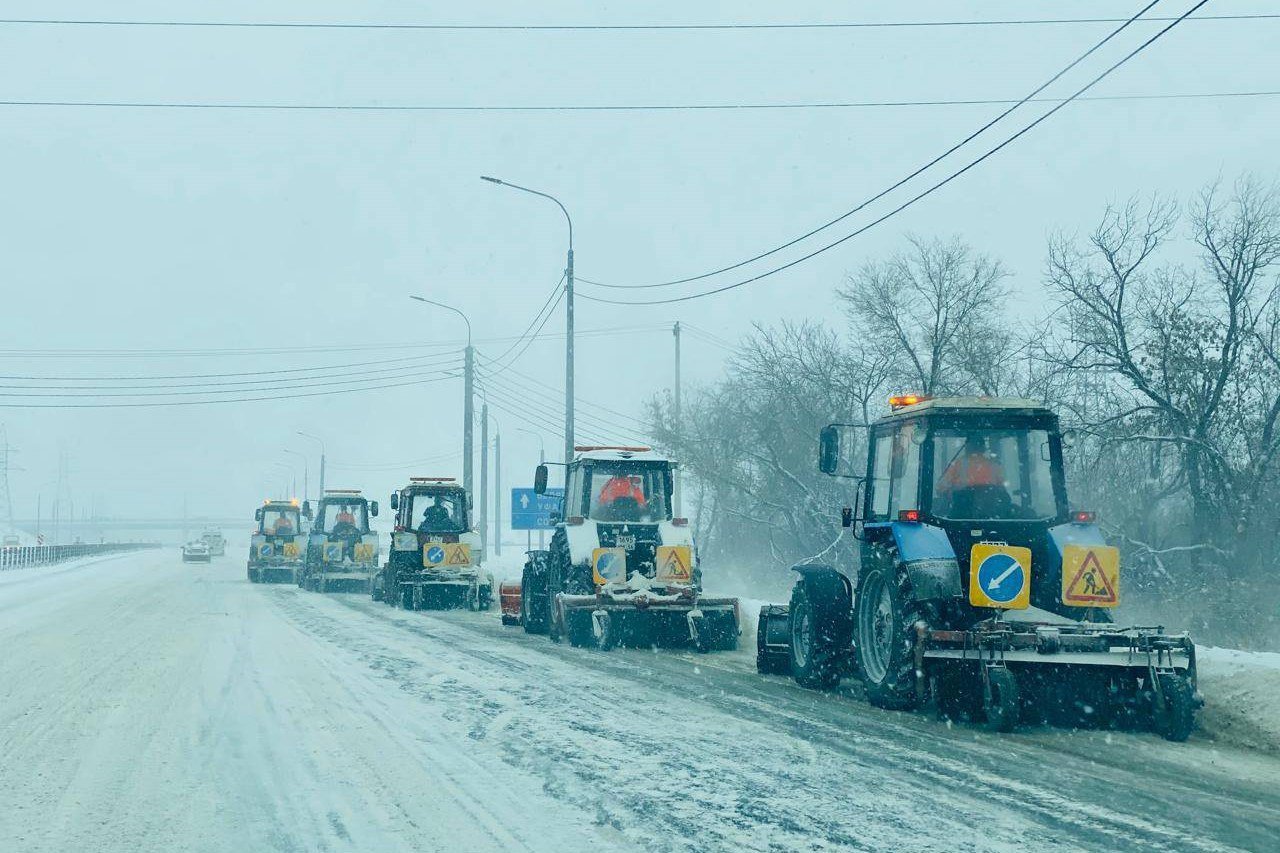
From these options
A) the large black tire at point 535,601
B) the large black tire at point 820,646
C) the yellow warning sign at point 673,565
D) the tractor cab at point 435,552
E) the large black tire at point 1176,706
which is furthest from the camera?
the tractor cab at point 435,552

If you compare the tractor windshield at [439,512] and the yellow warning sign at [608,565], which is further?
the tractor windshield at [439,512]

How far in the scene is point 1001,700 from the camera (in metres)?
9.01

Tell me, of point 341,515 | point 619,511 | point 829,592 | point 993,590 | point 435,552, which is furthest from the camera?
point 341,515

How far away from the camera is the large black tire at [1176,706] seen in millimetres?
8766

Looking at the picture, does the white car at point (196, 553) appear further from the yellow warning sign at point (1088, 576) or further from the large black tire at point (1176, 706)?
the large black tire at point (1176, 706)

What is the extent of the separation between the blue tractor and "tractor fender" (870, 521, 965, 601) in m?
0.01

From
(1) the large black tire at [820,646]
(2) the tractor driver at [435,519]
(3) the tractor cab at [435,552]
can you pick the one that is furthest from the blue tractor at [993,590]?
(2) the tractor driver at [435,519]

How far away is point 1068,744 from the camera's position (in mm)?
8758

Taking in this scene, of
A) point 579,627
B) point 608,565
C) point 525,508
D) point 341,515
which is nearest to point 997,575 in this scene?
point 608,565

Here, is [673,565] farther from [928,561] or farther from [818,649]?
[928,561]

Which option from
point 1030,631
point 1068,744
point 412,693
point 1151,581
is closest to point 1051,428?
point 1030,631

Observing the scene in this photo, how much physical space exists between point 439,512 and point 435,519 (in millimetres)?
174

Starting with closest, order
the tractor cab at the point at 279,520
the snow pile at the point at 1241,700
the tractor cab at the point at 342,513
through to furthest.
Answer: the snow pile at the point at 1241,700, the tractor cab at the point at 342,513, the tractor cab at the point at 279,520

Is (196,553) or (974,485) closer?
(974,485)
